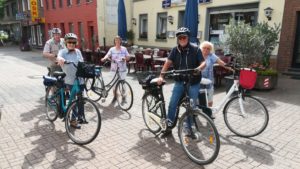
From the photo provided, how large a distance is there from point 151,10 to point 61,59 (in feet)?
41.6

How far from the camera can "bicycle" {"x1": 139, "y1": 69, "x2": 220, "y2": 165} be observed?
3.40 metres

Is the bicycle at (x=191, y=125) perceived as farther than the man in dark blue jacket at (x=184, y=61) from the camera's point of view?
No

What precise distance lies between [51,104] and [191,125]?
2974mm

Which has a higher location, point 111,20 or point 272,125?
point 111,20

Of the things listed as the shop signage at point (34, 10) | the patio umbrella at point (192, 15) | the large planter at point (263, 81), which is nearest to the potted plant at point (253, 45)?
the large planter at point (263, 81)

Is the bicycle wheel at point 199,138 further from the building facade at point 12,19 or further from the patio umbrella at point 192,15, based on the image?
the building facade at point 12,19

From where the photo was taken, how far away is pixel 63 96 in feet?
15.3

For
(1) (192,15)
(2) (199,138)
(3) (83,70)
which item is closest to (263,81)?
(1) (192,15)

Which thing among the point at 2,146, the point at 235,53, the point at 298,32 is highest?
the point at 298,32

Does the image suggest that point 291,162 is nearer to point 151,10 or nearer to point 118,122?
point 118,122

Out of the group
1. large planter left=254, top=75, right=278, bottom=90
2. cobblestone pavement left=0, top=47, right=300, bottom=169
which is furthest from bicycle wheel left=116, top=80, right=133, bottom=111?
large planter left=254, top=75, right=278, bottom=90

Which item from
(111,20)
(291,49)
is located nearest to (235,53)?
(291,49)

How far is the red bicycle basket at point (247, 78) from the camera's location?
398cm

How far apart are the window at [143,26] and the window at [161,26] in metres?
1.37
